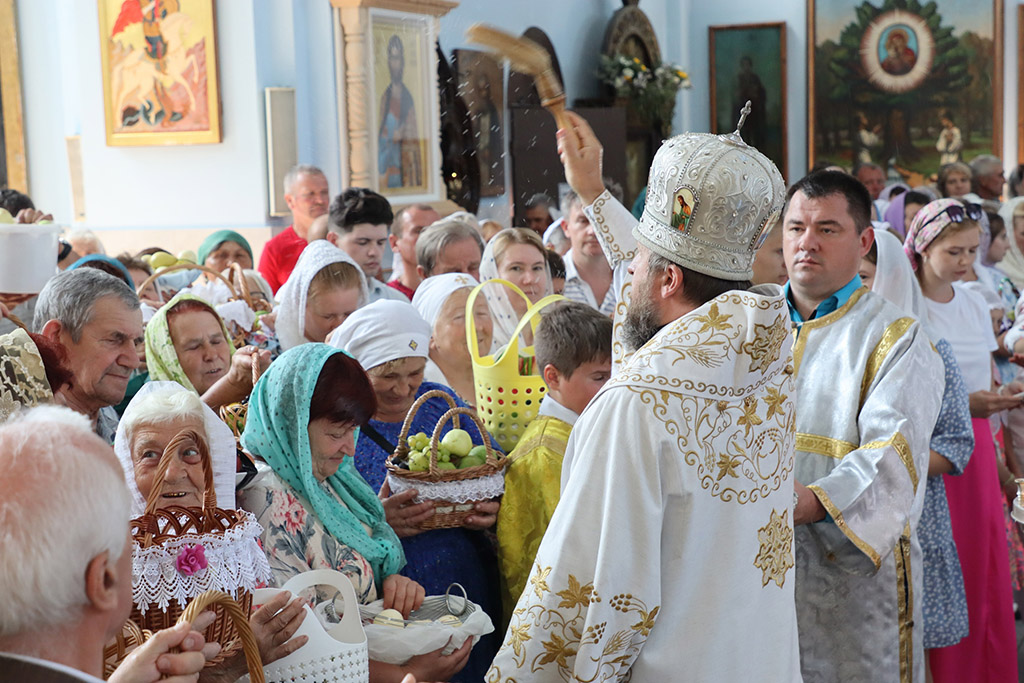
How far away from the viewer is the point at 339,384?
2.60 metres

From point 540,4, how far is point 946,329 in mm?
8919

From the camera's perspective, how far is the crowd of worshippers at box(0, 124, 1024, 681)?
1354mm

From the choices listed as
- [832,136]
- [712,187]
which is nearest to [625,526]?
[712,187]

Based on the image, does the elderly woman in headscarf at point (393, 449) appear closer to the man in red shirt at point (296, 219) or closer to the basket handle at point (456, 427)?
the basket handle at point (456, 427)

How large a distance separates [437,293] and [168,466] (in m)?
2.50

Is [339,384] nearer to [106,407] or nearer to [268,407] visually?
[268,407]

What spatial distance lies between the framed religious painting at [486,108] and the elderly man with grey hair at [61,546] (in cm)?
952

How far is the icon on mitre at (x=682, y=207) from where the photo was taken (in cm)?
204

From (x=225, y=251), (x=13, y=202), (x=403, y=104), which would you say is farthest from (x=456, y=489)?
(x=403, y=104)

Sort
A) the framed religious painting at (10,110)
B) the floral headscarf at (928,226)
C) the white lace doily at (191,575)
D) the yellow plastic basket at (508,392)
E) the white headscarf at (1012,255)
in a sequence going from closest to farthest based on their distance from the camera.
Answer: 1. the white lace doily at (191,575)
2. the yellow plastic basket at (508,392)
3. the floral headscarf at (928,226)
4. the white headscarf at (1012,255)
5. the framed religious painting at (10,110)

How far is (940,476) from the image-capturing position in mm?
3686

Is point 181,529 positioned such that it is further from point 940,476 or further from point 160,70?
point 160,70

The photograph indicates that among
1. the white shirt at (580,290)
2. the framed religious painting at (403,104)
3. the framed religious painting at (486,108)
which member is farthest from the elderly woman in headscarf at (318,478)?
the framed religious painting at (486,108)

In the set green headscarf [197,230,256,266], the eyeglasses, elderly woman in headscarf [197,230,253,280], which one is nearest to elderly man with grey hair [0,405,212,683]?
the eyeglasses
